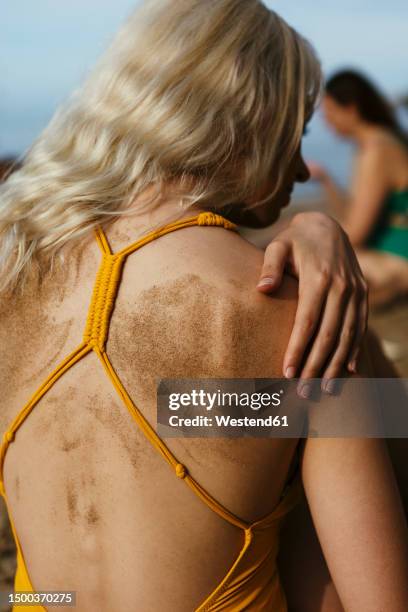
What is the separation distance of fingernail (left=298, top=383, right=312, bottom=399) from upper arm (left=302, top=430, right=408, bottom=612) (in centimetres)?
9

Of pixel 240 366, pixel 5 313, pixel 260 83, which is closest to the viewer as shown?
pixel 240 366

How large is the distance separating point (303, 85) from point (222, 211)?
13.5 inches

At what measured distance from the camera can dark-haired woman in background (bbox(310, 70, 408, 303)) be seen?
17.1 ft

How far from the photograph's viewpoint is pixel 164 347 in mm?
1322

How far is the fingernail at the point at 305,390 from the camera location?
1352 mm

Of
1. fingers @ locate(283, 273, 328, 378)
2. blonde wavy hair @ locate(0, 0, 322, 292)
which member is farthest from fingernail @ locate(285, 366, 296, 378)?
blonde wavy hair @ locate(0, 0, 322, 292)

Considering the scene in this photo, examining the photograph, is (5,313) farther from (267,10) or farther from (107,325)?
(267,10)

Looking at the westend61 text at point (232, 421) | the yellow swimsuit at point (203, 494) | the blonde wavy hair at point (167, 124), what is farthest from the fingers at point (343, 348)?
the blonde wavy hair at point (167, 124)

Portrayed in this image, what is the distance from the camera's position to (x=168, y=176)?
1509 millimetres

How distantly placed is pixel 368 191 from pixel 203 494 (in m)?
4.24

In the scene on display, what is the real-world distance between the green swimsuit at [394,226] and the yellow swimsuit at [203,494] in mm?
4055

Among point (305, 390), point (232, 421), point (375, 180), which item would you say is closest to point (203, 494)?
point (232, 421)

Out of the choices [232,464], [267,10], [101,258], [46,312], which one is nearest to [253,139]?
[267,10]

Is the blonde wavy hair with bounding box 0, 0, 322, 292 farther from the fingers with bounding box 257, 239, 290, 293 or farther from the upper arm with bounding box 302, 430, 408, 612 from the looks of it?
the upper arm with bounding box 302, 430, 408, 612
